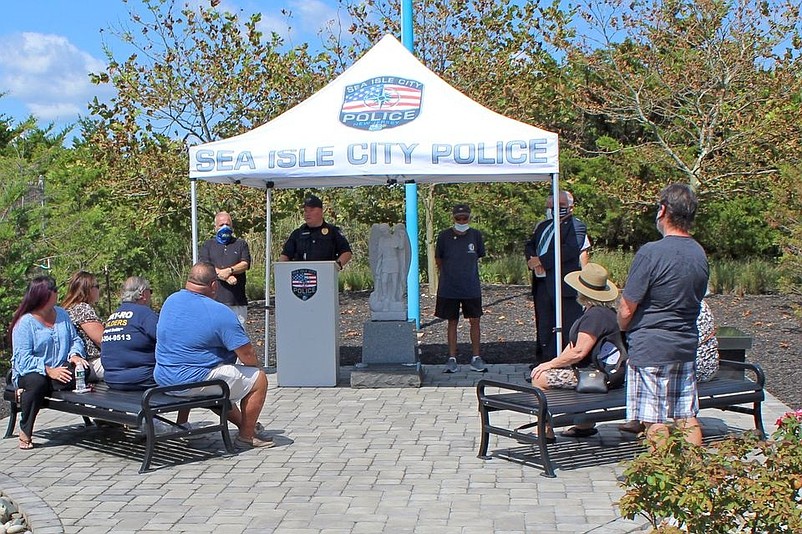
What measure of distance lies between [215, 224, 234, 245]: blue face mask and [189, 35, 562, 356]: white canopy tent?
0.83 meters

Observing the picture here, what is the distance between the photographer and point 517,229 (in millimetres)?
22047

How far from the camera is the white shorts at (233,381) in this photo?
7.10m

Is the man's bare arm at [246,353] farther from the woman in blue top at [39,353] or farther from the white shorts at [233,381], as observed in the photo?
the woman in blue top at [39,353]

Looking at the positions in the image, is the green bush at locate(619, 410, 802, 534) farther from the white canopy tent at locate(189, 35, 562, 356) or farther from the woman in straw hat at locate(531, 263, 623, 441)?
the white canopy tent at locate(189, 35, 562, 356)

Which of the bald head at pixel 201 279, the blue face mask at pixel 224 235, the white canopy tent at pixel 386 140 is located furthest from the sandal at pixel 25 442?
the blue face mask at pixel 224 235

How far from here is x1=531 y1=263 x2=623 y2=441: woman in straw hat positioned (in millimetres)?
6918

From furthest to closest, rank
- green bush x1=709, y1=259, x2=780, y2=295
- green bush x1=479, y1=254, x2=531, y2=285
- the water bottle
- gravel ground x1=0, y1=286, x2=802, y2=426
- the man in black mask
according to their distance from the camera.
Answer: green bush x1=479, y1=254, x2=531, y2=285
green bush x1=709, y1=259, x2=780, y2=295
gravel ground x1=0, y1=286, x2=802, y2=426
the man in black mask
the water bottle

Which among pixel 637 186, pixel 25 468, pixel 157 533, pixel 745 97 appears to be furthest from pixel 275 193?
pixel 157 533

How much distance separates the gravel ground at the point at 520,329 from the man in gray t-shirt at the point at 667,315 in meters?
3.26

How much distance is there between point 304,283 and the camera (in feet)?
33.6

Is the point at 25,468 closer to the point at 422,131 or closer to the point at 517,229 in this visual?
the point at 422,131

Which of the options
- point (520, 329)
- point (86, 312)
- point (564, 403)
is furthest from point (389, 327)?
point (520, 329)

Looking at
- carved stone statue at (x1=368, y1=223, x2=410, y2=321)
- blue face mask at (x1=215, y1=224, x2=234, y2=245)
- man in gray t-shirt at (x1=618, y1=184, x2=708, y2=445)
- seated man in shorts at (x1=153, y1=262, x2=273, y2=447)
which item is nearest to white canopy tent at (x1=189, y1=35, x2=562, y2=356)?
blue face mask at (x1=215, y1=224, x2=234, y2=245)

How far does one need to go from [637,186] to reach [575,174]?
359 centimetres
